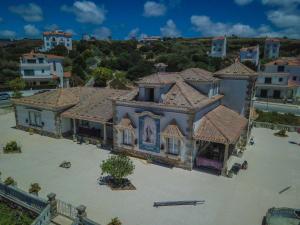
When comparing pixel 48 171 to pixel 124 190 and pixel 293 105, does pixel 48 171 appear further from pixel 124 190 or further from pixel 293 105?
pixel 293 105

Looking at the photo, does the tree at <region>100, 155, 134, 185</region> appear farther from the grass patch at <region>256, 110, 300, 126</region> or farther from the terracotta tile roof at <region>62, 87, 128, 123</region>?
the grass patch at <region>256, 110, 300, 126</region>

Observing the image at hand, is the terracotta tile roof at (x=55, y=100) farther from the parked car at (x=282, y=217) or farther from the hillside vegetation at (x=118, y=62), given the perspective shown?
the hillside vegetation at (x=118, y=62)

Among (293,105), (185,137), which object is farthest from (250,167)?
(293,105)

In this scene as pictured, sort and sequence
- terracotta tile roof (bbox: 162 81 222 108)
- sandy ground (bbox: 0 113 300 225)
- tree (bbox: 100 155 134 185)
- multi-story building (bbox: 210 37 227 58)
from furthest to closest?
multi-story building (bbox: 210 37 227 58) < terracotta tile roof (bbox: 162 81 222 108) < tree (bbox: 100 155 134 185) < sandy ground (bbox: 0 113 300 225)

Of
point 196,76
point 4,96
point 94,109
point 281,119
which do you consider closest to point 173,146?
point 196,76

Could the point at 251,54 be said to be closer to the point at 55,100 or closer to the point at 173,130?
the point at 55,100

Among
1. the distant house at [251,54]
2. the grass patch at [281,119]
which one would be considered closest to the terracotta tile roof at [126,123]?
the grass patch at [281,119]

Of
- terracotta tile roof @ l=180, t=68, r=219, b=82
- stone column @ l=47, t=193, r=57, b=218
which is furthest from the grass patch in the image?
stone column @ l=47, t=193, r=57, b=218
